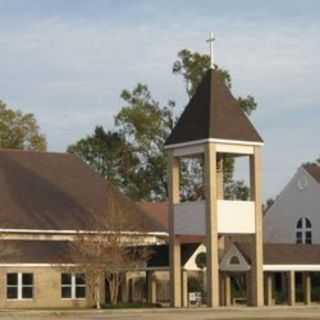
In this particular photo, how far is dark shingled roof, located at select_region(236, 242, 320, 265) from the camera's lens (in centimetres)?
5716

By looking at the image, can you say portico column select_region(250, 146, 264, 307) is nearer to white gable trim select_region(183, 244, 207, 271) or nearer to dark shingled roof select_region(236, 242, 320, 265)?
dark shingled roof select_region(236, 242, 320, 265)

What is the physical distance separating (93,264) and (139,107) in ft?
111

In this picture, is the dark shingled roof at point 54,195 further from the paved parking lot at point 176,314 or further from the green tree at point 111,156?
the green tree at point 111,156

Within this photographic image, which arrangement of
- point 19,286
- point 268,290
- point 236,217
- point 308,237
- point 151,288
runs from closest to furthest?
point 236,217
point 19,286
point 268,290
point 151,288
point 308,237

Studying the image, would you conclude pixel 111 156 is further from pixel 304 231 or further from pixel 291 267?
pixel 291 267

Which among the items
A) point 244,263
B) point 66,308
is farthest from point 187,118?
point 66,308

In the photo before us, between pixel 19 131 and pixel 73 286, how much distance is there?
1421 inches

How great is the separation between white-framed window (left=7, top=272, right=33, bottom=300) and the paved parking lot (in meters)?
5.98

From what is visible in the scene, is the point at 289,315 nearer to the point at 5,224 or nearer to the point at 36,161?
the point at 5,224

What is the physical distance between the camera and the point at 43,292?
57.3 m

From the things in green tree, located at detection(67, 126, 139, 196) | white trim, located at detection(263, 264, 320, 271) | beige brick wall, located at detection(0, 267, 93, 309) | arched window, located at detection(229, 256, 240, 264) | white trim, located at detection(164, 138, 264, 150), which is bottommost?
beige brick wall, located at detection(0, 267, 93, 309)

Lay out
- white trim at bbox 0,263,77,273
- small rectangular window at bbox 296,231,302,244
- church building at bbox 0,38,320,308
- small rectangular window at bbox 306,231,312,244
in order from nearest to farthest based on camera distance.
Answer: church building at bbox 0,38,320,308 < white trim at bbox 0,263,77,273 < small rectangular window at bbox 306,231,312,244 < small rectangular window at bbox 296,231,302,244

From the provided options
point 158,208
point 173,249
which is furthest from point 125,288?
point 158,208

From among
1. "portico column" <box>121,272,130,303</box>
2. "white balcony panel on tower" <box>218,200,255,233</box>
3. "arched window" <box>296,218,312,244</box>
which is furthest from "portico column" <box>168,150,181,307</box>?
"arched window" <box>296,218,312,244</box>
